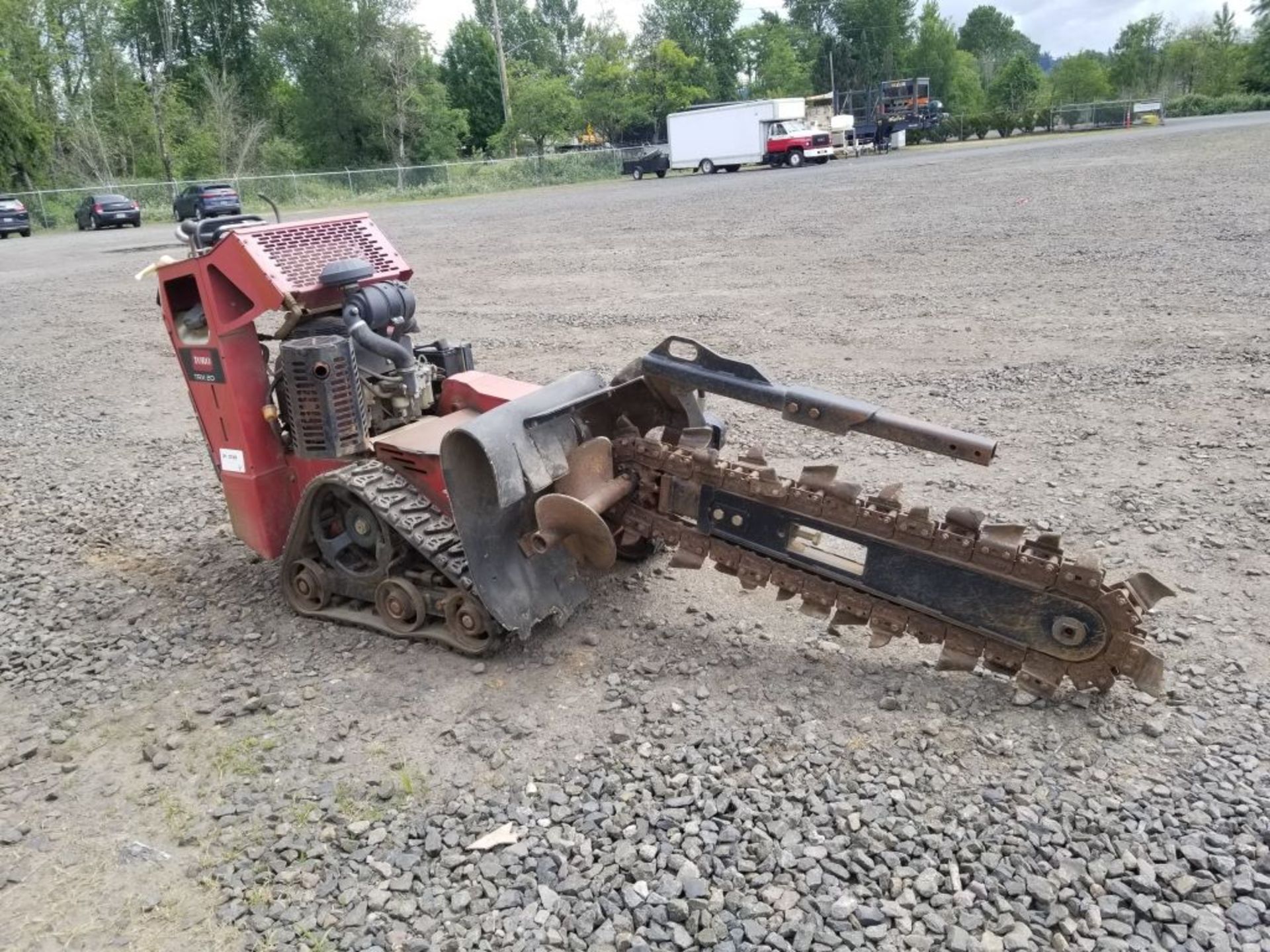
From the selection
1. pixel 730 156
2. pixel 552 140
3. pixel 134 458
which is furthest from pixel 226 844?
pixel 552 140

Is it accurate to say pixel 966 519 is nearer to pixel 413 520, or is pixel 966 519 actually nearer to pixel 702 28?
pixel 413 520

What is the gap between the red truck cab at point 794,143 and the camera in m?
42.0

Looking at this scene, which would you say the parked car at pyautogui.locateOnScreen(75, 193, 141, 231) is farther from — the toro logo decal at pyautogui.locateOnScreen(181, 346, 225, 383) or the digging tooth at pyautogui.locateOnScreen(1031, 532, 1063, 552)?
the digging tooth at pyautogui.locateOnScreen(1031, 532, 1063, 552)

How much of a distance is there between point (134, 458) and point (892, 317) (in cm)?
734

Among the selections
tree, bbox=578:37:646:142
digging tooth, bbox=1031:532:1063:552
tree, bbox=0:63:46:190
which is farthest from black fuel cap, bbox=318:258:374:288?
tree, bbox=578:37:646:142

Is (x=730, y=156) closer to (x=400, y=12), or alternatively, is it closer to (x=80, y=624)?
(x=400, y=12)

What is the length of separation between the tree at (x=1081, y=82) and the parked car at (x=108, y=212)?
305 ft

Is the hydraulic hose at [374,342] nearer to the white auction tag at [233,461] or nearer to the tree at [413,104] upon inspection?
the white auction tag at [233,461]

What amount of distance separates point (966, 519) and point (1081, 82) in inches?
4593

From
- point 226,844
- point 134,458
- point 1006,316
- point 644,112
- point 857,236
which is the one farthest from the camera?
point 644,112

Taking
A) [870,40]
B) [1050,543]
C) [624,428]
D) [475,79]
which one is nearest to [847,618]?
[1050,543]

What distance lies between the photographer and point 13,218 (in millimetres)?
33625

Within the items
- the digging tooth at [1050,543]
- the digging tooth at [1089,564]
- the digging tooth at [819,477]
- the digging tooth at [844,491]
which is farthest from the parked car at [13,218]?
the digging tooth at [1089,564]

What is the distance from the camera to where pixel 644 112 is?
69.3 m
